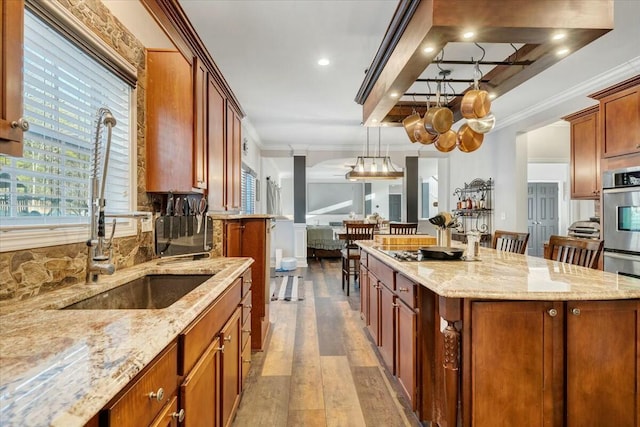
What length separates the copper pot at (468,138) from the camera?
2.83m

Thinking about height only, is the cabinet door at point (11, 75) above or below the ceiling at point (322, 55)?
below

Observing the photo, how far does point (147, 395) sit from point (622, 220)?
390cm

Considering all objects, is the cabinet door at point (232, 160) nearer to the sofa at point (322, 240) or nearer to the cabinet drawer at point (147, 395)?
the cabinet drawer at point (147, 395)

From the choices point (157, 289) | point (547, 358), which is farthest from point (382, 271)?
point (157, 289)

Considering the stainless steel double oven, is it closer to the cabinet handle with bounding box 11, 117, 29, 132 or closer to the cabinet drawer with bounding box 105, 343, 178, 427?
the cabinet drawer with bounding box 105, 343, 178, 427

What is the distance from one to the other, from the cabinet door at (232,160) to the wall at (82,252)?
115cm

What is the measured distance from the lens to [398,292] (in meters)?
2.17

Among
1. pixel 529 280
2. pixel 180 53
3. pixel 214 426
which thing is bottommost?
pixel 214 426

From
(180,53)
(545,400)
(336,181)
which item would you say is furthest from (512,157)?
(336,181)

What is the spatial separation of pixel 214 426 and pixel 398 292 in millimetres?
1254

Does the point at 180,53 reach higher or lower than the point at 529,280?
higher

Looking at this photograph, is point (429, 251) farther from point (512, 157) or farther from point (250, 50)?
point (512, 157)

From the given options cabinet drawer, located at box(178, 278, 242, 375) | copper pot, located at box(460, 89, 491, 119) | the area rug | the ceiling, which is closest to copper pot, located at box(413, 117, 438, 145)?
copper pot, located at box(460, 89, 491, 119)

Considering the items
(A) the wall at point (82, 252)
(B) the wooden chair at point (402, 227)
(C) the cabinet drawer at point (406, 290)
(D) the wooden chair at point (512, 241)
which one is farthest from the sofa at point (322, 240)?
(A) the wall at point (82, 252)
